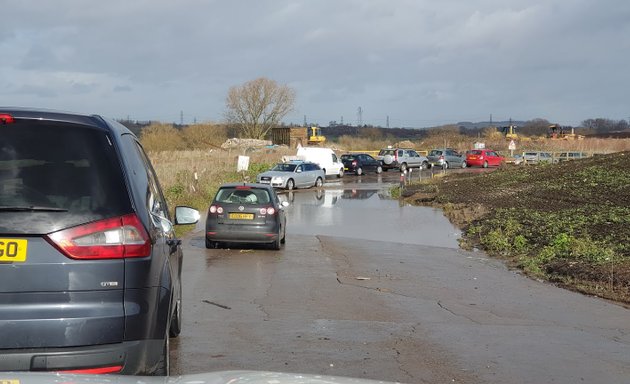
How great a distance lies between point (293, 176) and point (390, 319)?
29.3 metres

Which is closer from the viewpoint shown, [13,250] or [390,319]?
[13,250]

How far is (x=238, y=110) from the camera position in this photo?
8138cm

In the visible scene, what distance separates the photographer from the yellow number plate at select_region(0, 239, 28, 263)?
387 centimetres

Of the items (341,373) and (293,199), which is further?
(293,199)

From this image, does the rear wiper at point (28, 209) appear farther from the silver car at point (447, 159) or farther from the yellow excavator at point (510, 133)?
the yellow excavator at point (510, 133)

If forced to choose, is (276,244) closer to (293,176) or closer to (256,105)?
(293,176)

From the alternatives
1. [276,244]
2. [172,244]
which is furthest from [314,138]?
[172,244]

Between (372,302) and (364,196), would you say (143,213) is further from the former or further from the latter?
(364,196)

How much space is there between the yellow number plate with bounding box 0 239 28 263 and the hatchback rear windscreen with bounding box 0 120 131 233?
0.20 feet

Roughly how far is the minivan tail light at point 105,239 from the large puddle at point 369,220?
15020mm

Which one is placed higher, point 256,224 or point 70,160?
point 70,160

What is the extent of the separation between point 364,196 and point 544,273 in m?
21.8

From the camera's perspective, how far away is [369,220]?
2469 cm

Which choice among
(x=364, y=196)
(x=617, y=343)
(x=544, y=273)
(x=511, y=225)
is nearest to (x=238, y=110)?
(x=364, y=196)
